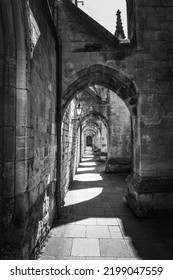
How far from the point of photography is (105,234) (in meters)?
3.24

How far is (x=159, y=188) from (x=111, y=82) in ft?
9.58

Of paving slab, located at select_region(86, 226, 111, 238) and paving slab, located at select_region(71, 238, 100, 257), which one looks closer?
paving slab, located at select_region(71, 238, 100, 257)

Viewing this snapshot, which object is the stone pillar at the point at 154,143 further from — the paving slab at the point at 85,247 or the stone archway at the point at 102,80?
the paving slab at the point at 85,247

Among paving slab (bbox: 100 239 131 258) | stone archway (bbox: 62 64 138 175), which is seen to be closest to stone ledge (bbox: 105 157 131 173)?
stone archway (bbox: 62 64 138 175)

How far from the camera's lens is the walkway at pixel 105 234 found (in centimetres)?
266

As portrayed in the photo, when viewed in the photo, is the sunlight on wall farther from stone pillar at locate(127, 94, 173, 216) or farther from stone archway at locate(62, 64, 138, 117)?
stone pillar at locate(127, 94, 173, 216)

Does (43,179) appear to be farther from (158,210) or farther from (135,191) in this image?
(158,210)

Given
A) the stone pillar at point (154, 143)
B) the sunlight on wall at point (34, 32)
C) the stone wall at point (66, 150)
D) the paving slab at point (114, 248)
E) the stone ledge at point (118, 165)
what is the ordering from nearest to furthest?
1. the sunlight on wall at point (34, 32)
2. the paving slab at point (114, 248)
3. the stone pillar at point (154, 143)
4. the stone wall at point (66, 150)
5. the stone ledge at point (118, 165)

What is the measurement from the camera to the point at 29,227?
219 centimetres

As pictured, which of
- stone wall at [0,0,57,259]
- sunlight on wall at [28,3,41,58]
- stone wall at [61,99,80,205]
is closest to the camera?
stone wall at [0,0,57,259]

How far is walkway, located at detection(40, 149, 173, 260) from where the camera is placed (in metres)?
2.66

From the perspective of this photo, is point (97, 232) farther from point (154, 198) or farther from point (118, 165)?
point (118, 165)

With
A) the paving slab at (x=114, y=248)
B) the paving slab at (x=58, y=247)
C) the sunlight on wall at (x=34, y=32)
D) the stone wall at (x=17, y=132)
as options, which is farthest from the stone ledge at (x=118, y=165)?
the sunlight on wall at (x=34, y=32)

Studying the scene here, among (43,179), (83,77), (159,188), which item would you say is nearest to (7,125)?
(43,179)
